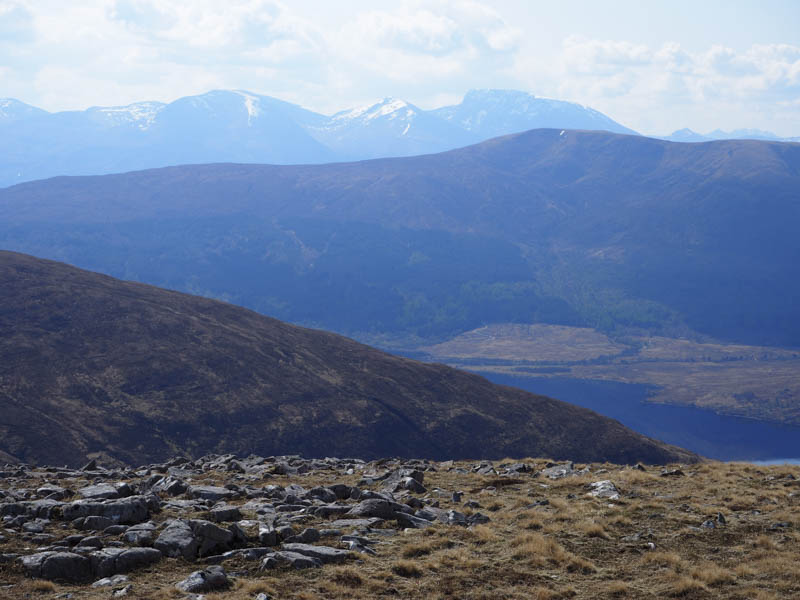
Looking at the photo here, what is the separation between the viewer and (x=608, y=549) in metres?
21.1

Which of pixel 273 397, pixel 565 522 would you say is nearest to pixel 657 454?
pixel 273 397

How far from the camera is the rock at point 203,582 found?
54.5 ft

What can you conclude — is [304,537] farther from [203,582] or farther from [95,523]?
[95,523]

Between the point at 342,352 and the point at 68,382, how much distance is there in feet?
150

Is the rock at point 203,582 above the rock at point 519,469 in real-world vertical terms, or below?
above

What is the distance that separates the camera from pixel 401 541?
21.0 m

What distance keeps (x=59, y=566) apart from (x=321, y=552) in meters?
6.17

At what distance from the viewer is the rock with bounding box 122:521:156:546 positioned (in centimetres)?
1919

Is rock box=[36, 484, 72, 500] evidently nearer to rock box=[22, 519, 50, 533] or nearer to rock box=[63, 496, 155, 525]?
rock box=[63, 496, 155, 525]

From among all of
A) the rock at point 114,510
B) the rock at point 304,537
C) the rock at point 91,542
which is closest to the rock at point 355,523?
the rock at point 304,537

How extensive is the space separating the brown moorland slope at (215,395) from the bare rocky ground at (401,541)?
169ft

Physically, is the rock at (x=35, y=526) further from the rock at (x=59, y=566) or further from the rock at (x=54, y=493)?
the rock at (x=54, y=493)

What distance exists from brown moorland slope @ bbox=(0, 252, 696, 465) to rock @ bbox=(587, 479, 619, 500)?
5435cm

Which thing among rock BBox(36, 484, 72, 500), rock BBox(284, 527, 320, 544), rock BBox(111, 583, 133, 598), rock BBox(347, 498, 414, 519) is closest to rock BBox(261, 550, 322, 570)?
rock BBox(284, 527, 320, 544)
